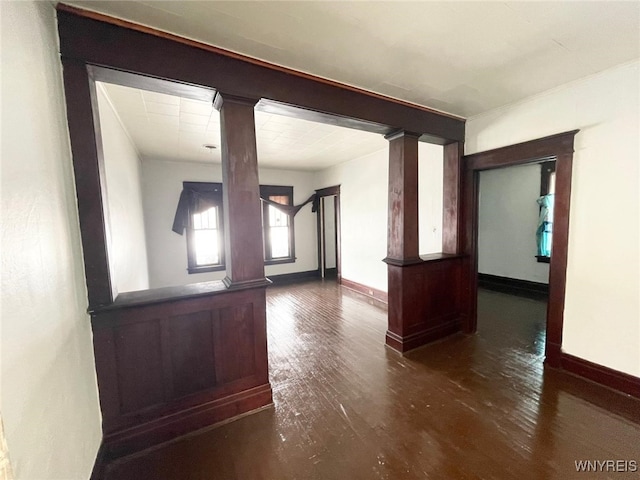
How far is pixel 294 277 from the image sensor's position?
6.33m

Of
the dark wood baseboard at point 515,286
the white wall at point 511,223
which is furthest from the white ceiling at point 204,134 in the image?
the dark wood baseboard at point 515,286

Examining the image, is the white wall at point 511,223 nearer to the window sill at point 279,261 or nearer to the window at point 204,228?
the window sill at point 279,261

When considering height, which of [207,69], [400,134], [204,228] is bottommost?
[204,228]

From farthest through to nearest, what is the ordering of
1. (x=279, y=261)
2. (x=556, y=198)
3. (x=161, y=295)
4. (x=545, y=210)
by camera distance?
(x=279, y=261)
(x=545, y=210)
(x=556, y=198)
(x=161, y=295)

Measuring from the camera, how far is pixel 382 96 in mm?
2512

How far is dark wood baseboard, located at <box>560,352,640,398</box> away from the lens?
6.89 feet

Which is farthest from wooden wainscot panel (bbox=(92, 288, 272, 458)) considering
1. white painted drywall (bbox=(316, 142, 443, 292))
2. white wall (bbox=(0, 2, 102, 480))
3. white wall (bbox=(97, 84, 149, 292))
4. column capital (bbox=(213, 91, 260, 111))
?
white painted drywall (bbox=(316, 142, 443, 292))

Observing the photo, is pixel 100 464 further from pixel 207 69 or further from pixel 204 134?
pixel 204 134

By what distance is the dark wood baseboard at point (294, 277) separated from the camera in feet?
20.1

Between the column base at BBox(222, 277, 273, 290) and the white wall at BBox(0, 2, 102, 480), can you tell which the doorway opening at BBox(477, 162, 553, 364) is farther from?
the white wall at BBox(0, 2, 102, 480)

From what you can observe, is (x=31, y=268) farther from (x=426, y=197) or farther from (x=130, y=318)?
(x=426, y=197)

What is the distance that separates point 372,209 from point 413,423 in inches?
136

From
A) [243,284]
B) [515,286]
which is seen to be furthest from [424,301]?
[515,286]

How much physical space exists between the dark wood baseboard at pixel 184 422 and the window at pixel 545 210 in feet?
16.5
